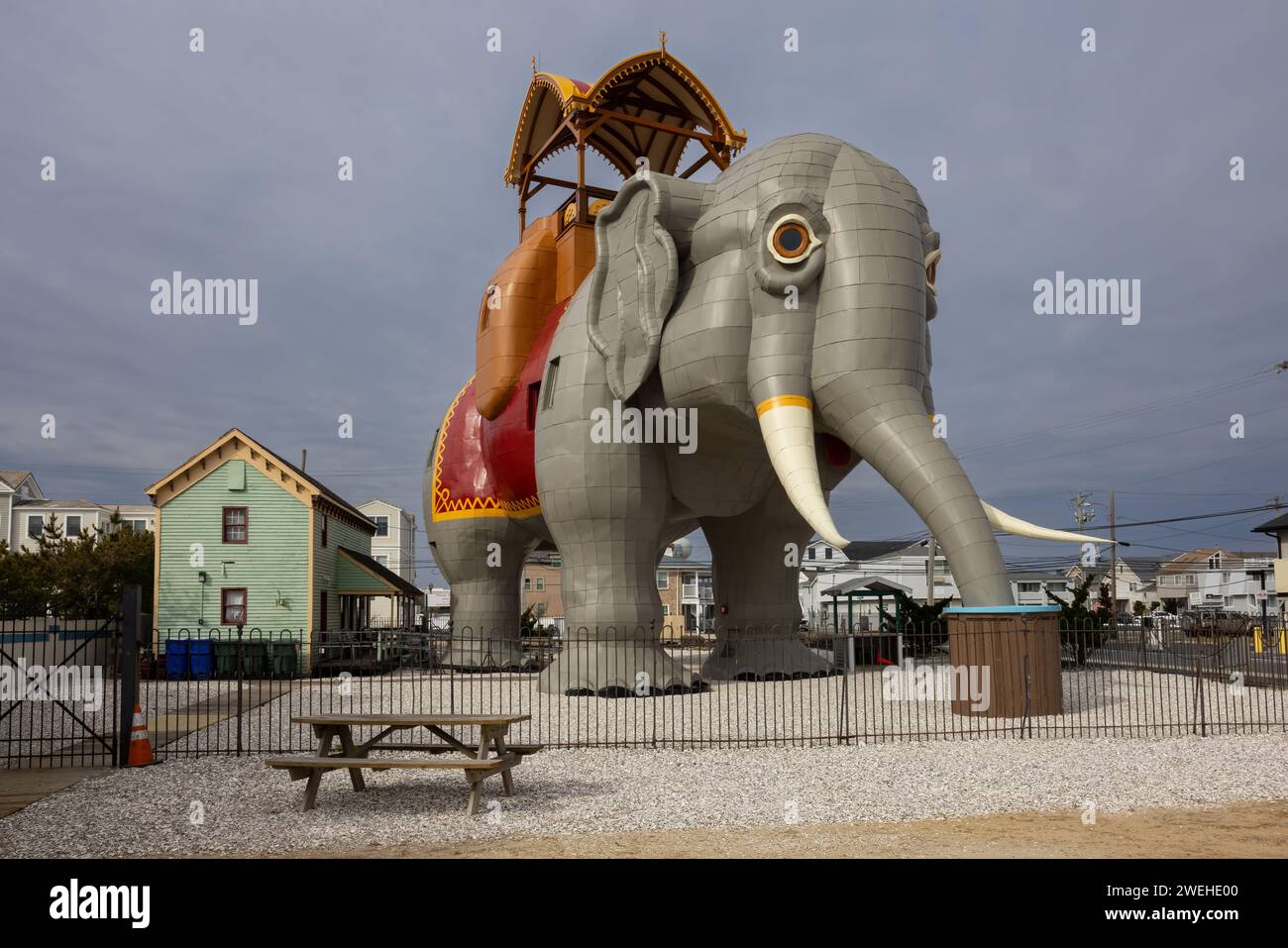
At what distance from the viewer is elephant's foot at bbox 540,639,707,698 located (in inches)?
565

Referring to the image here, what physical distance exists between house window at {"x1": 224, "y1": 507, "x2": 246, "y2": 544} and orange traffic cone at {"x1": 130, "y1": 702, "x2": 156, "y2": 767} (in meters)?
15.7

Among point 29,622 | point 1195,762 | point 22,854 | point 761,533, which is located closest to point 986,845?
point 1195,762

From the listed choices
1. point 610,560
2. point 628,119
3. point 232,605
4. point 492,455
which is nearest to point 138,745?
point 610,560

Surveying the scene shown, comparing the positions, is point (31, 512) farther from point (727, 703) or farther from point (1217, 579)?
point (1217, 579)

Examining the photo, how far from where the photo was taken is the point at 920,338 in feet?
41.5

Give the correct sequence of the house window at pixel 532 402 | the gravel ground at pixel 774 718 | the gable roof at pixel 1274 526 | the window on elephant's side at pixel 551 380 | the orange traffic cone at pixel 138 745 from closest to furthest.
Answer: the orange traffic cone at pixel 138 745 < the gravel ground at pixel 774 718 < the window on elephant's side at pixel 551 380 < the house window at pixel 532 402 < the gable roof at pixel 1274 526

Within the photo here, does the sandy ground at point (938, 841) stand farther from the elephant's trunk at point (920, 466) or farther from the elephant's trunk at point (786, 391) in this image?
the elephant's trunk at point (786, 391)

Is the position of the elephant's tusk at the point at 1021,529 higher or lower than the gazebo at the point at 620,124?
lower

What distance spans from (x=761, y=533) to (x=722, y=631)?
183 centimetres

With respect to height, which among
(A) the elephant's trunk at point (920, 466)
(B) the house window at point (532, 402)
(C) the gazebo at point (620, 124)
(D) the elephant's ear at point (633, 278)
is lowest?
(A) the elephant's trunk at point (920, 466)

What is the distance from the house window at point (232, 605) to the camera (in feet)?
84.5

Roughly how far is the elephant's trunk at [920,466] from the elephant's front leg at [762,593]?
15.9 ft

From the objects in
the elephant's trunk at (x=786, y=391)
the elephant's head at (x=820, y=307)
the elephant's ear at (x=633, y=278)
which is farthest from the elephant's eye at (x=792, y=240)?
the elephant's ear at (x=633, y=278)

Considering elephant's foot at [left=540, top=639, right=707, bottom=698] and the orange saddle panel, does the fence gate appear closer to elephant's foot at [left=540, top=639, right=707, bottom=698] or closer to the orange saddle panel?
elephant's foot at [left=540, top=639, right=707, bottom=698]
